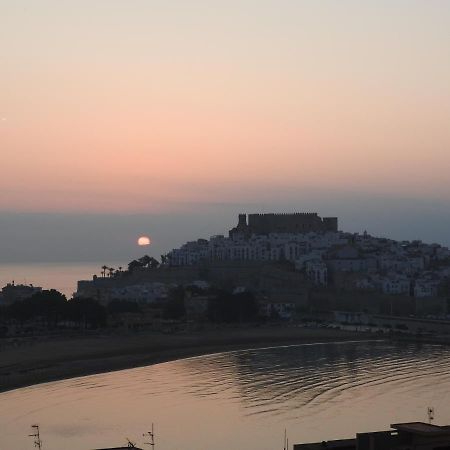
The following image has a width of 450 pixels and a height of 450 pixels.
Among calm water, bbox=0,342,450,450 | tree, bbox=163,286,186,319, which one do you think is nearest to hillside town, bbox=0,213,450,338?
tree, bbox=163,286,186,319

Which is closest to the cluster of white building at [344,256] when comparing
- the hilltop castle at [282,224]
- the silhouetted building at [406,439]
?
the hilltop castle at [282,224]

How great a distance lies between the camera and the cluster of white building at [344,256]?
75.9m

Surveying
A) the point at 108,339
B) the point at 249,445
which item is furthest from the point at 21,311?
the point at 249,445

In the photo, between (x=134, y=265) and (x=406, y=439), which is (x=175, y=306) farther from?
(x=406, y=439)

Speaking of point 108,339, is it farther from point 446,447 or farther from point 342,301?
point 446,447

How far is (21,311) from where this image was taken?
178ft

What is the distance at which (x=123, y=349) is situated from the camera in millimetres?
46375

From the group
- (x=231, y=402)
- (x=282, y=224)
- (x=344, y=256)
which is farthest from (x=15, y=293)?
(x=231, y=402)

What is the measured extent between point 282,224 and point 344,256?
51.2 ft

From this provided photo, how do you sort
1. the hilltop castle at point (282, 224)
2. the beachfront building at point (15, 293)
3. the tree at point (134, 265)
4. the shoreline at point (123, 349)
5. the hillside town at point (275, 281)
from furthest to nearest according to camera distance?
the hilltop castle at point (282, 224), the tree at point (134, 265), the beachfront building at point (15, 293), the hillside town at point (275, 281), the shoreline at point (123, 349)

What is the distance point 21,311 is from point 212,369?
17.4m

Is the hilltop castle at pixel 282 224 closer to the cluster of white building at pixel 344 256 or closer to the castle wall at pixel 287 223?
the castle wall at pixel 287 223

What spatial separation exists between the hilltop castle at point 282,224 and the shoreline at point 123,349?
39641 mm

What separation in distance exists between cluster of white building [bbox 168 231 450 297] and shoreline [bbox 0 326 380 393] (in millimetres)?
18127
